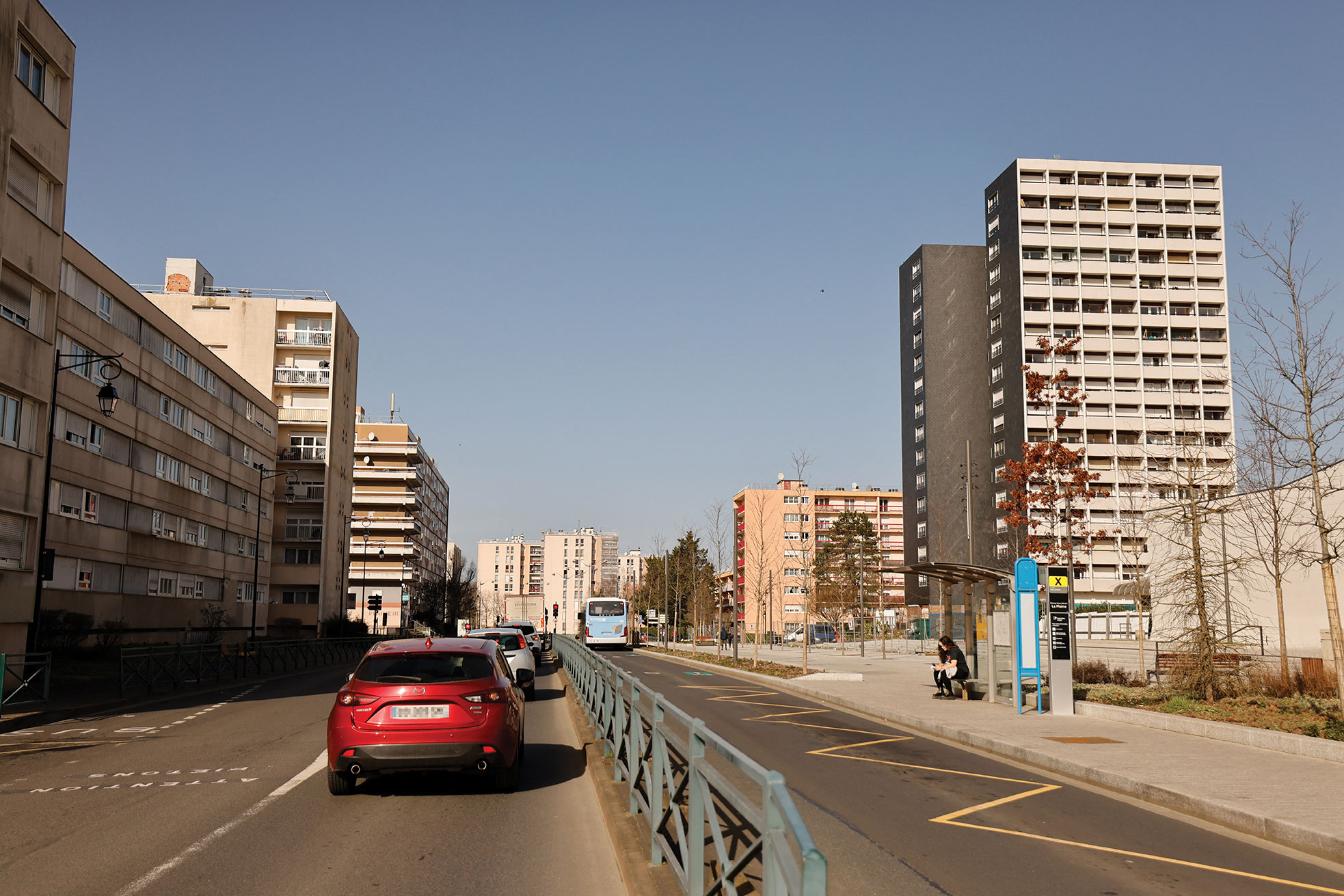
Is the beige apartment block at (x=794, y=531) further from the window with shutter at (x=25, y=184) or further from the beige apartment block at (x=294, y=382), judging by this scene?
the window with shutter at (x=25, y=184)

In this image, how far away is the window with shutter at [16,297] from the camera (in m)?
24.9

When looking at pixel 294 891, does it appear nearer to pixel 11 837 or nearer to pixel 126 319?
pixel 11 837

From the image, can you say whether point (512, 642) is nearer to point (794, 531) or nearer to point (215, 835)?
point (215, 835)

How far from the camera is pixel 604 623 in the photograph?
189ft

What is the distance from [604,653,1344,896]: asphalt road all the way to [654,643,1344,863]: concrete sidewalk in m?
0.33

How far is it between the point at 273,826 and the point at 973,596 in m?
18.0

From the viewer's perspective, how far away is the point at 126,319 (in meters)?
42.0

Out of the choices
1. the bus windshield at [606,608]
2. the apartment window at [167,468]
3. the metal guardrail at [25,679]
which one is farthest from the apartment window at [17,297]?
the bus windshield at [606,608]

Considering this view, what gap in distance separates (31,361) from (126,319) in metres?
17.5

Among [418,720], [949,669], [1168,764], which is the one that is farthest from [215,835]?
[949,669]

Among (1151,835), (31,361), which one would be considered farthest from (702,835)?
(31,361)

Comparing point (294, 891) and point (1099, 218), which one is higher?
point (1099, 218)

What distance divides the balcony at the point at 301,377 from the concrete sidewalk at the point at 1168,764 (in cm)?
6365

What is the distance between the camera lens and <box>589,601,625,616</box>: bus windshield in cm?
5759
